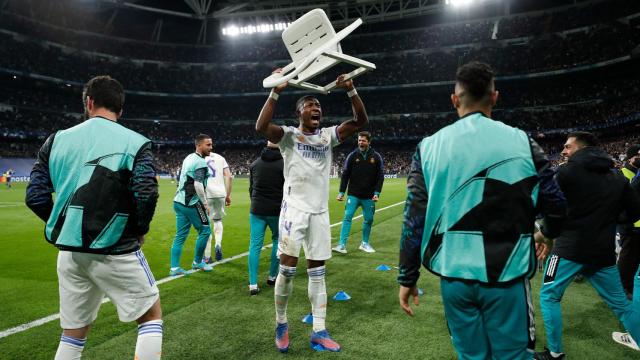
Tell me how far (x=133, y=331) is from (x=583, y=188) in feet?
16.1

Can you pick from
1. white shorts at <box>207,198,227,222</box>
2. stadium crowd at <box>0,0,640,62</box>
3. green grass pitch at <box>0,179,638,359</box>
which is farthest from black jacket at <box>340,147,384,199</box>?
stadium crowd at <box>0,0,640,62</box>

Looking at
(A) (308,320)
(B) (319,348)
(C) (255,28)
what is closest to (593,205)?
(B) (319,348)

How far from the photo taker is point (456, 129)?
6.48ft

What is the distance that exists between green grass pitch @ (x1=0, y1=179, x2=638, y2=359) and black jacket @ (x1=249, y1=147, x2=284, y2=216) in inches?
50.2

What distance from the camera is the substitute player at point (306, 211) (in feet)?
12.7

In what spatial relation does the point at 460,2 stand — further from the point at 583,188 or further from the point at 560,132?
the point at 583,188

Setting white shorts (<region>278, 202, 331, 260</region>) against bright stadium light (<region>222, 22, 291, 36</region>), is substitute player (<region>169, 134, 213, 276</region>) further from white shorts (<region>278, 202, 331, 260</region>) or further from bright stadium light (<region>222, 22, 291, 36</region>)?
bright stadium light (<region>222, 22, 291, 36</region>)

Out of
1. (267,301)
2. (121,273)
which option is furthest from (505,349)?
(267,301)

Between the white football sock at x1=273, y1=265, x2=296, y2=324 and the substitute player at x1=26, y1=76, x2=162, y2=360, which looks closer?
the substitute player at x1=26, y1=76, x2=162, y2=360

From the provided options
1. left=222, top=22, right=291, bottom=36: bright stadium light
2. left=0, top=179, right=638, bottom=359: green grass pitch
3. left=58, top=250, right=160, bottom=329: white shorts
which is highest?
left=222, top=22, right=291, bottom=36: bright stadium light

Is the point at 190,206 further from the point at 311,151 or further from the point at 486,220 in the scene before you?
the point at 486,220

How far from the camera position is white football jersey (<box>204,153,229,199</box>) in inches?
→ 307

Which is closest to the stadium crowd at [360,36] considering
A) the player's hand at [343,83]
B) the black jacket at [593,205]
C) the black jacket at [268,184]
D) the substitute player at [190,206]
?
the black jacket at [593,205]

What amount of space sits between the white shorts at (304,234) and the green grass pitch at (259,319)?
990 mm
